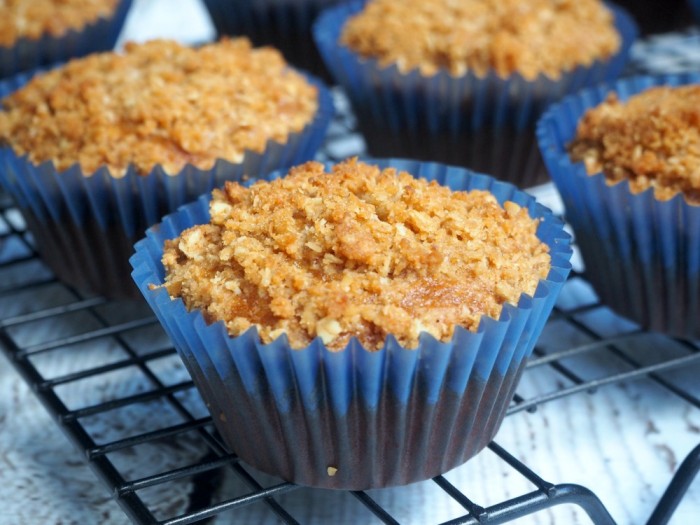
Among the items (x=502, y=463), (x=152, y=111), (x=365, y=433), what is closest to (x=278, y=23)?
(x=152, y=111)

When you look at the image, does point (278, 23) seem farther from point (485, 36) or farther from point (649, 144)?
point (649, 144)

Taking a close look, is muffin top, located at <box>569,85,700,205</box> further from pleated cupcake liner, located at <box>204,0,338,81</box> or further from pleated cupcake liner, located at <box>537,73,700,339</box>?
pleated cupcake liner, located at <box>204,0,338,81</box>

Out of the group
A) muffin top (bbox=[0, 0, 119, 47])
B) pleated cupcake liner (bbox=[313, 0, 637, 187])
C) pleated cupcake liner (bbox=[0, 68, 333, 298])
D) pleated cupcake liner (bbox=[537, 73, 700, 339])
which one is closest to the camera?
pleated cupcake liner (bbox=[537, 73, 700, 339])

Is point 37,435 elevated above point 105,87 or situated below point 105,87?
below

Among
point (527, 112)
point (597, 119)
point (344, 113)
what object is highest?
point (597, 119)

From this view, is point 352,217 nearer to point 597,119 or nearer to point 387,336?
point 387,336

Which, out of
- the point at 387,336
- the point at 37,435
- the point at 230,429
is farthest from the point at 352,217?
the point at 37,435

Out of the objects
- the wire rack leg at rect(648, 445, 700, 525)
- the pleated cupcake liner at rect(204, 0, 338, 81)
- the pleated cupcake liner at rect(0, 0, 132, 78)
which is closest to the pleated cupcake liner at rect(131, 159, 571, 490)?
the wire rack leg at rect(648, 445, 700, 525)
